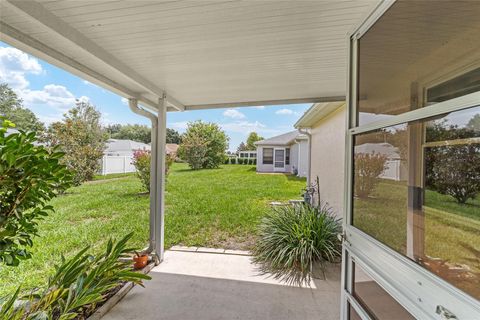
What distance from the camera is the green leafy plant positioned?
2109mm

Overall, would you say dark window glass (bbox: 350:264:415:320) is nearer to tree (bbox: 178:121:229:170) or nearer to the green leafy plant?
the green leafy plant

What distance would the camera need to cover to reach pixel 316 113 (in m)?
5.77

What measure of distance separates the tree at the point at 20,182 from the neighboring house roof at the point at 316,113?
422cm

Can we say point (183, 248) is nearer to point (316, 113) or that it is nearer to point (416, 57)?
point (316, 113)

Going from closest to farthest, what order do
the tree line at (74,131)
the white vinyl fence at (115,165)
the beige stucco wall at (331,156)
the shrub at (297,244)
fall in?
1. the shrub at (297,244)
2. the beige stucco wall at (331,156)
3. the tree line at (74,131)
4. the white vinyl fence at (115,165)

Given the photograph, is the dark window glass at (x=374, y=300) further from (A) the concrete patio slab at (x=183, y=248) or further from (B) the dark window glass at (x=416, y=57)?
(A) the concrete patio slab at (x=183, y=248)

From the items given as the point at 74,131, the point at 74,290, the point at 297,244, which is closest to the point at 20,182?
the point at 74,290

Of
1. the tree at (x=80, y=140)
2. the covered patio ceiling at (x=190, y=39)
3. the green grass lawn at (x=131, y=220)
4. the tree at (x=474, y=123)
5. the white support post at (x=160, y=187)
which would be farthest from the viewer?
the tree at (x=80, y=140)

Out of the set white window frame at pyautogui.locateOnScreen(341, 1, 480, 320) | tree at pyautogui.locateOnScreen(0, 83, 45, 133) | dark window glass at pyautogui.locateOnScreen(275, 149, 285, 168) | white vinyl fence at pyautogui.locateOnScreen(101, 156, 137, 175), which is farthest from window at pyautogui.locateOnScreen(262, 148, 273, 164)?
white window frame at pyautogui.locateOnScreen(341, 1, 480, 320)

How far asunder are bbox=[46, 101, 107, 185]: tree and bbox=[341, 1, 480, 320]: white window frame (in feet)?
26.3

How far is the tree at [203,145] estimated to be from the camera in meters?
18.2

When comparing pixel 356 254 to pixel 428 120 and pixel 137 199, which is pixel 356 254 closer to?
pixel 428 120

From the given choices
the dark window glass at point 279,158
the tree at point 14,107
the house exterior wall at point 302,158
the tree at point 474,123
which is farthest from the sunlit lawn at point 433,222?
the dark window glass at point 279,158

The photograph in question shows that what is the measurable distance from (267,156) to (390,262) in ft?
61.0
